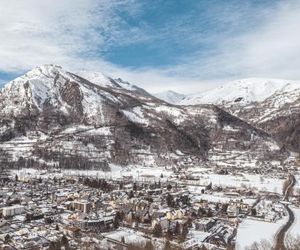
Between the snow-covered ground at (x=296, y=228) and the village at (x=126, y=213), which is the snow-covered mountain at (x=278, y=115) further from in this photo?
the snow-covered ground at (x=296, y=228)

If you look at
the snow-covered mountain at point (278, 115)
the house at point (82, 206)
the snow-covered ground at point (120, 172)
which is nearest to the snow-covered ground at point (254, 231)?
the house at point (82, 206)

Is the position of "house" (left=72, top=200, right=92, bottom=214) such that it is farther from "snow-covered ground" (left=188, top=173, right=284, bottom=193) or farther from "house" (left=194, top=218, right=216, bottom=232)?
"snow-covered ground" (left=188, top=173, right=284, bottom=193)

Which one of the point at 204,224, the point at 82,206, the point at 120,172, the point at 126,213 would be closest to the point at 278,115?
the point at 120,172

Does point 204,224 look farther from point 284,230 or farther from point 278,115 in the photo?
point 278,115

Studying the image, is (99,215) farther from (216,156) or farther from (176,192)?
(216,156)

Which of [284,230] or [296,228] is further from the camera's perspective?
[296,228]

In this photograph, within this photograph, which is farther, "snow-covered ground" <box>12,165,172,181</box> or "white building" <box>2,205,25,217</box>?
"snow-covered ground" <box>12,165,172,181</box>

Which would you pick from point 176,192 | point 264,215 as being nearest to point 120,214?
point 264,215

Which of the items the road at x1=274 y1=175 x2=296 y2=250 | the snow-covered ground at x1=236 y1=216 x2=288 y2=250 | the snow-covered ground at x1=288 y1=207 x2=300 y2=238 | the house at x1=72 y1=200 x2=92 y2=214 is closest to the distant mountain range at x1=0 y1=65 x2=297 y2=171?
the house at x1=72 y1=200 x2=92 y2=214
